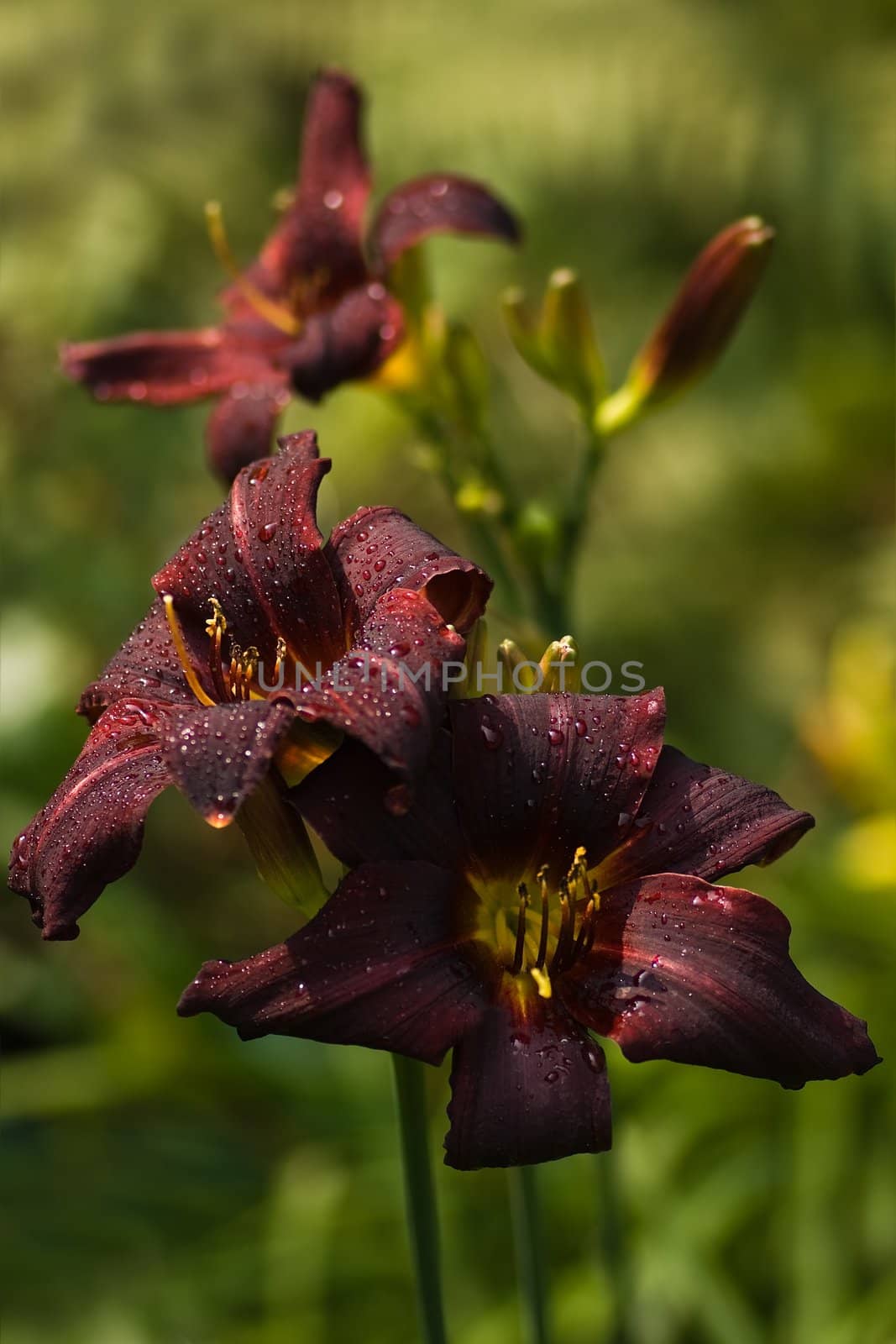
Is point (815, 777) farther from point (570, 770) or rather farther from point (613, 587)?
point (570, 770)

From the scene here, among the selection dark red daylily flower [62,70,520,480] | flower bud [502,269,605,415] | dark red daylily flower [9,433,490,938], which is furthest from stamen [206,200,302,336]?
dark red daylily flower [9,433,490,938]

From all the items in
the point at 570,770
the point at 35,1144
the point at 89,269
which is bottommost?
the point at 35,1144

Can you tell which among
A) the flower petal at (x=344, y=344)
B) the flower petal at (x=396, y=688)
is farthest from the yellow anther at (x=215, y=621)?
the flower petal at (x=344, y=344)

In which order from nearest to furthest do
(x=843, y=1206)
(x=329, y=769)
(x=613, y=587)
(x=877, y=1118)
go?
(x=329, y=769) → (x=843, y=1206) → (x=877, y=1118) → (x=613, y=587)

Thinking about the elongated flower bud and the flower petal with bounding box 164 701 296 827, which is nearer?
the flower petal with bounding box 164 701 296 827

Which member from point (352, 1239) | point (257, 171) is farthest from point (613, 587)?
point (352, 1239)

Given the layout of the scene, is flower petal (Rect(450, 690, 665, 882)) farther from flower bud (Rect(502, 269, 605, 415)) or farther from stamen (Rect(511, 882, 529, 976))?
flower bud (Rect(502, 269, 605, 415))

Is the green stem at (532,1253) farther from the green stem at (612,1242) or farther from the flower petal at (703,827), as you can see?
the flower petal at (703,827)
